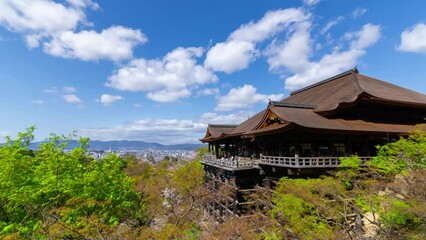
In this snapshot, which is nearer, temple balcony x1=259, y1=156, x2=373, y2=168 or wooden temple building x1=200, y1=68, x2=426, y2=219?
temple balcony x1=259, y1=156, x2=373, y2=168

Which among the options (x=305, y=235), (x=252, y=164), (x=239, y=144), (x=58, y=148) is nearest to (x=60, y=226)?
(x=58, y=148)

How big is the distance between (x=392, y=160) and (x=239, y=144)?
17622mm

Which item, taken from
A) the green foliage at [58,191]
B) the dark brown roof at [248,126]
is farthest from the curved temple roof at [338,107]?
the green foliage at [58,191]

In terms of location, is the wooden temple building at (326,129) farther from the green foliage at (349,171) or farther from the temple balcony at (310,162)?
the green foliage at (349,171)

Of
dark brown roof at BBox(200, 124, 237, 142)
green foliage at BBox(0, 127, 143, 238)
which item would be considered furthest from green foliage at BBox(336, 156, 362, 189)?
dark brown roof at BBox(200, 124, 237, 142)

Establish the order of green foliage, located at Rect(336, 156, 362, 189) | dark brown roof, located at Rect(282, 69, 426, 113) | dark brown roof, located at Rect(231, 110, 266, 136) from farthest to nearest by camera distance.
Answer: dark brown roof, located at Rect(231, 110, 266, 136) → dark brown roof, located at Rect(282, 69, 426, 113) → green foliage, located at Rect(336, 156, 362, 189)

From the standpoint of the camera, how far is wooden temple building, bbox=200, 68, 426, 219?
16.4 meters

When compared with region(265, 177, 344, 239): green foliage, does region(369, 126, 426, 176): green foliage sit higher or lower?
higher

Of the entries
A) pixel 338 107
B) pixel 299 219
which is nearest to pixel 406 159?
pixel 299 219

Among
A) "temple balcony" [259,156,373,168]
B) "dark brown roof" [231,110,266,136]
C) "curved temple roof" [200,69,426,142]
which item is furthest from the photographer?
"dark brown roof" [231,110,266,136]

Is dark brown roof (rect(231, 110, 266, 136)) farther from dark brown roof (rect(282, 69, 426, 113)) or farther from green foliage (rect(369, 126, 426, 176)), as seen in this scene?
green foliage (rect(369, 126, 426, 176))

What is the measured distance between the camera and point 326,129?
16.0 m

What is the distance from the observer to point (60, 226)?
8422mm

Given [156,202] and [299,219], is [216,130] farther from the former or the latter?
[299,219]
